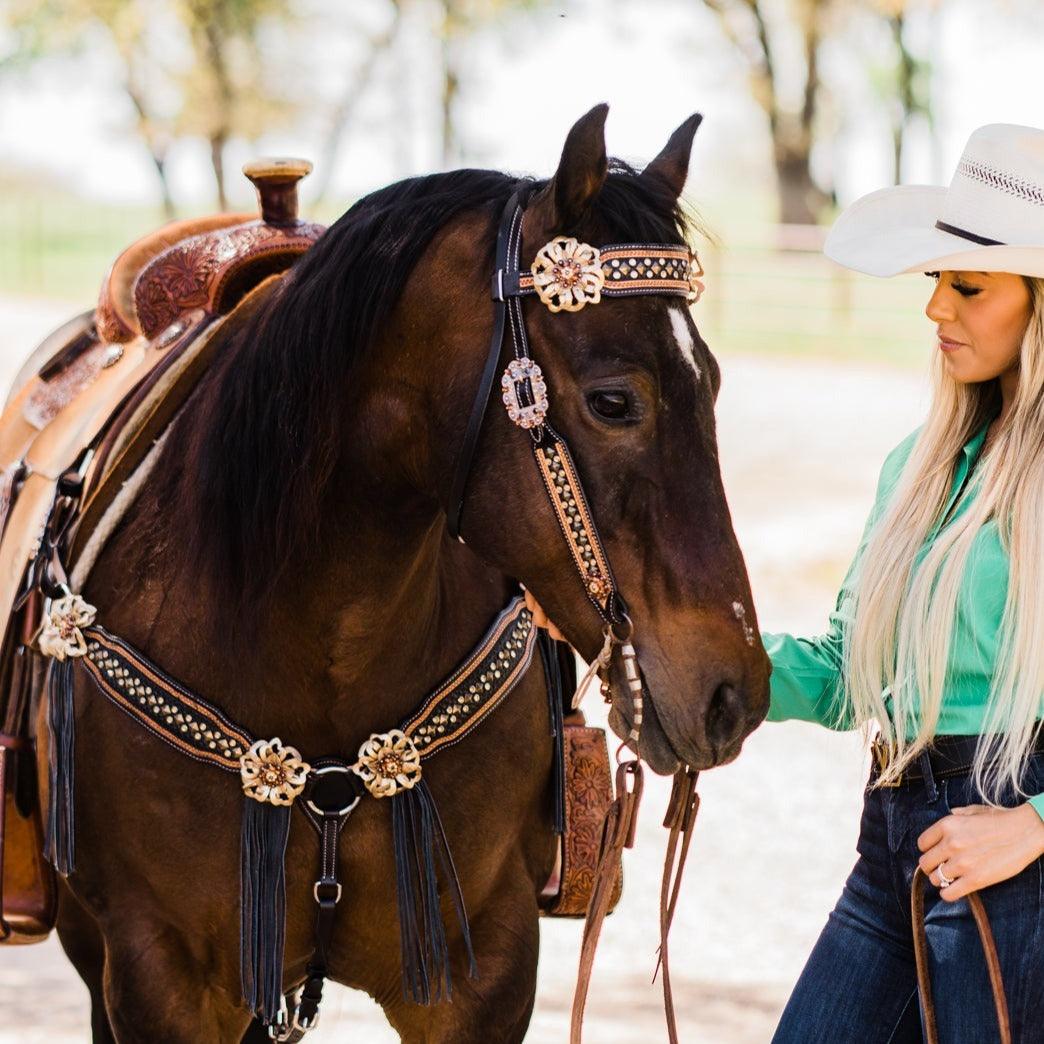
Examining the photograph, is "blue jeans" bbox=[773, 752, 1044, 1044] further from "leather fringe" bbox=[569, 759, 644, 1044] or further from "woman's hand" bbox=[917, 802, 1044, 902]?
"leather fringe" bbox=[569, 759, 644, 1044]

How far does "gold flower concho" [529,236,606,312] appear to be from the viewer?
184cm

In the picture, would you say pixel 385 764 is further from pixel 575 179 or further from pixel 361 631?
pixel 575 179

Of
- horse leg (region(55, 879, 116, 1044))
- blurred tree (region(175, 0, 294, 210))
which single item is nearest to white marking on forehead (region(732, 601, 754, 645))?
horse leg (region(55, 879, 116, 1044))

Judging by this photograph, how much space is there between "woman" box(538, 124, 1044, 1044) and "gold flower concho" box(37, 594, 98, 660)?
1031 mm

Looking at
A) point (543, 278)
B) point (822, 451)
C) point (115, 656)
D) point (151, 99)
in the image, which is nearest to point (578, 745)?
point (115, 656)

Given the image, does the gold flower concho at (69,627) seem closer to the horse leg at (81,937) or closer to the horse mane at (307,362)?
the horse mane at (307,362)

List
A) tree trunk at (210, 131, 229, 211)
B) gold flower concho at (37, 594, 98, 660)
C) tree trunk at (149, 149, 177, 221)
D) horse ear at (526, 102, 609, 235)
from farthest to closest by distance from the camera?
tree trunk at (149, 149, 177, 221)
tree trunk at (210, 131, 229, 211)
gold flower concho at (37, 594, 98, 660)
horse ear at (526, 102, 609, 235)

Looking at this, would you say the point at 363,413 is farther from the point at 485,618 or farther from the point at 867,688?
the point at 867,688

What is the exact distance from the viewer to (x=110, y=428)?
2.60m

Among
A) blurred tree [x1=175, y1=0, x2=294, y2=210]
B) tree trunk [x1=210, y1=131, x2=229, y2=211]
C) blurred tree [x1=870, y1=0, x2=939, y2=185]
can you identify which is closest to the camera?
tree trunk [x1=210, y1=131, x2=229, y2=211]

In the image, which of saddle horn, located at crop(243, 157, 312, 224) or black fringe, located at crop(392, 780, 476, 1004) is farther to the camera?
saddle horn, located at crop(243, 157, 312, 224)

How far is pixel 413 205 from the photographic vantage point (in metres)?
2.00

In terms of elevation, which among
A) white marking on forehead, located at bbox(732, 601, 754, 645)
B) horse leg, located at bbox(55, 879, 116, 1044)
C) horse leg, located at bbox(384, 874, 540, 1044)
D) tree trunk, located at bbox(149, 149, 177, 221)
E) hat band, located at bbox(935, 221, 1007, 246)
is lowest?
horse leg, located at bbox(55, 879, 116, 1044)

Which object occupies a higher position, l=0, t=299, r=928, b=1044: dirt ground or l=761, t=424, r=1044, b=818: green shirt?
l=761, t=424, r=1044, b=818: green shirt
